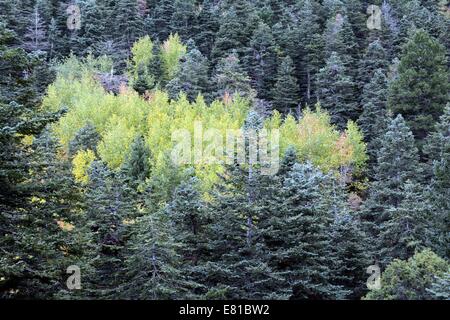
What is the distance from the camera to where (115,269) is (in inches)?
727

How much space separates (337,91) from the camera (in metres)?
51.9

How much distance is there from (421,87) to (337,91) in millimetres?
12708

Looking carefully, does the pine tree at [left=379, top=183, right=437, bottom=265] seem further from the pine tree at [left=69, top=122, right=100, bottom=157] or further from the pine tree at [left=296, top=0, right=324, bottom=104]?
the pine tree at [left=296, top=0, right=324, bottom=104]

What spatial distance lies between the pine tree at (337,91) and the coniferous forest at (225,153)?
0.22 m

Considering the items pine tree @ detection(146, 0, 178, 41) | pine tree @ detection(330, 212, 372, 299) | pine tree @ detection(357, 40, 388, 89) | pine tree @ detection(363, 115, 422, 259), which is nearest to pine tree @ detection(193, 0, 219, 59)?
pine tree @ detection(146, 0, 178, 41)

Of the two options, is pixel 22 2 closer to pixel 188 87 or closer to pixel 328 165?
pixel 188 87

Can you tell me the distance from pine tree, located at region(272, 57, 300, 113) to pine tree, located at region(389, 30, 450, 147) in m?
13.9

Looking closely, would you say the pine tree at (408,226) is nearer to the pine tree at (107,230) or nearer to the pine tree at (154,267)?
the pine tree at (154,267)

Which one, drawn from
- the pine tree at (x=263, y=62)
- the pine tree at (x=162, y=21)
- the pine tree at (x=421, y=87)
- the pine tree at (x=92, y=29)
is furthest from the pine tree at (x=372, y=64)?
the pine tree at (x=92, y=29)

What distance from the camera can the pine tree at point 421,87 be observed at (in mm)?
39594

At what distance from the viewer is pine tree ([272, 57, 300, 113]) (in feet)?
175

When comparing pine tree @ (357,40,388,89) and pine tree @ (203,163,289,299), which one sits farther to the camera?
pine tree @ (357,40,388,89)

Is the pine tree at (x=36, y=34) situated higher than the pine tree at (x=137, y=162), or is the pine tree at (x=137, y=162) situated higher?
the pine tree at (x=36, y=34)
